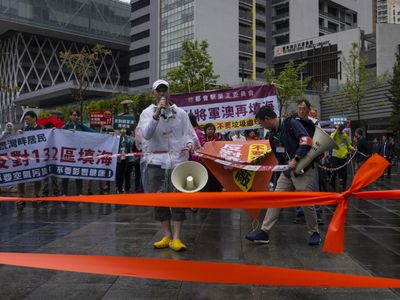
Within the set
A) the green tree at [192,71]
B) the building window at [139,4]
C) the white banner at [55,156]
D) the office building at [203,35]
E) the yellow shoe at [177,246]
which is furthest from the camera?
the building window at [139,4]

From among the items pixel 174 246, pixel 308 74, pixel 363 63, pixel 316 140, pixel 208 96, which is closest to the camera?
pixel 174 246

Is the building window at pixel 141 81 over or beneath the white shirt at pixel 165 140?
over

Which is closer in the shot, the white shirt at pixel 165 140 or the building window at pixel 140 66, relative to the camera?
the white shirt at pixel 165 140

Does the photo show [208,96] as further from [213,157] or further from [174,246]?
[174,246]

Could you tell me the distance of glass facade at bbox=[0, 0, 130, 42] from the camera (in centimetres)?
9225

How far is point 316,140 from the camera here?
18.7ft

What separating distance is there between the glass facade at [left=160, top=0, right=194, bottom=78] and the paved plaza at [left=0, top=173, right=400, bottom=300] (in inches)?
2942

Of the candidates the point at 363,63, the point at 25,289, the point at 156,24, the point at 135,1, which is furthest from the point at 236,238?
the point at 135,1

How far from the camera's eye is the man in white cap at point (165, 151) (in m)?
5.44

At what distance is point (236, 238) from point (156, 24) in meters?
85.0

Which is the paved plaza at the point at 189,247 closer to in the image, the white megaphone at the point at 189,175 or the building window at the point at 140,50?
the white megaphone at the point at 189,175

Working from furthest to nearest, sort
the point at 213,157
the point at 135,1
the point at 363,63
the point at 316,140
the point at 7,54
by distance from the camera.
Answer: the point at 7,54, the point at 135,1, the point at 363,63, the point at 213,157, the point at 316,140

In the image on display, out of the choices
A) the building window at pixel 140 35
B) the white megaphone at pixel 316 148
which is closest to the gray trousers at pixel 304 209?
the white megaphone at pixel 316 148

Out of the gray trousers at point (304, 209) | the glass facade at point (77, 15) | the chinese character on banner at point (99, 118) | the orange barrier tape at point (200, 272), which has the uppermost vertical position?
the glass facade at point (77, 15)
